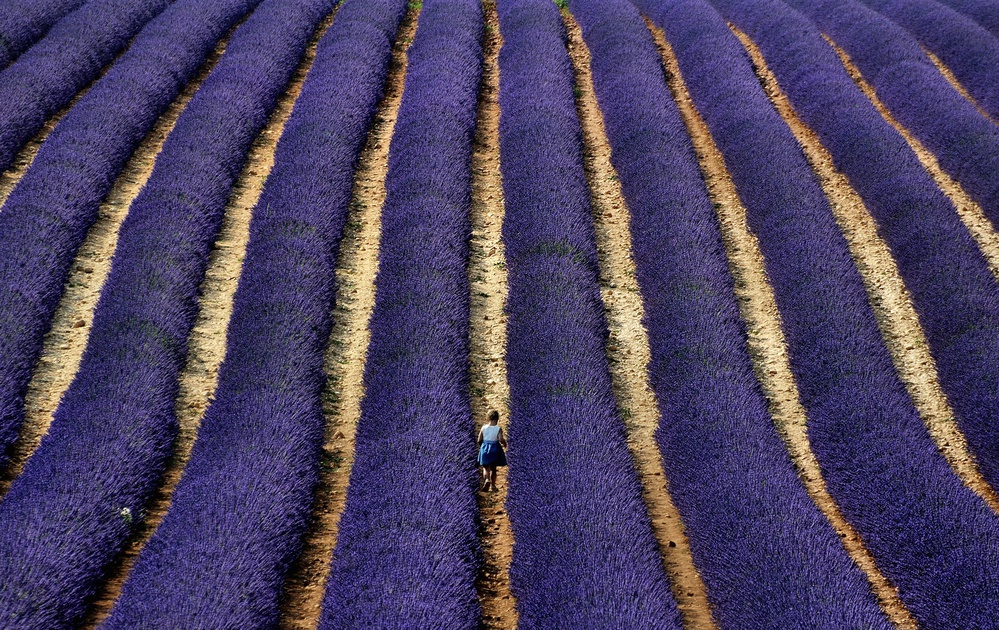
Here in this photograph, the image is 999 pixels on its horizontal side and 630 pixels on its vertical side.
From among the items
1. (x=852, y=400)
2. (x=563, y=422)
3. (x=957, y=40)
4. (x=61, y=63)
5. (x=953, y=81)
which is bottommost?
(x=61, y=63)

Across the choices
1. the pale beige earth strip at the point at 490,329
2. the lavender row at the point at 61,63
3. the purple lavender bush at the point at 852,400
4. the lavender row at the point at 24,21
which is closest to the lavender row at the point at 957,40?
the purple lavender bush at the point at 852,400

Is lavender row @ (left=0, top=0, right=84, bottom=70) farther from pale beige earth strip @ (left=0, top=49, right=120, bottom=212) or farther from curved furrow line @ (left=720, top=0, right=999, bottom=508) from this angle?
curved furrow line @ (left=720, top=0, right=999, bottom=508)

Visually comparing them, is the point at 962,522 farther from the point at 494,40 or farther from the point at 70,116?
the point at 494,40

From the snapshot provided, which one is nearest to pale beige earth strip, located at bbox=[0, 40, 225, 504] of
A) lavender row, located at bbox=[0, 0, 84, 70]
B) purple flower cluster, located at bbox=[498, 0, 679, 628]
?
lavender row, located at bbox=[0, 0, 84, 70]

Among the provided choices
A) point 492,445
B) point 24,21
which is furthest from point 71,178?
point 492,445

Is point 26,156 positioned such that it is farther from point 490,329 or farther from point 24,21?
point 490,329

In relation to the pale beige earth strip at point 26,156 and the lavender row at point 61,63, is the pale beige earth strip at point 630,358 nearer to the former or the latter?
the pale beige earth strip at point 26,156
